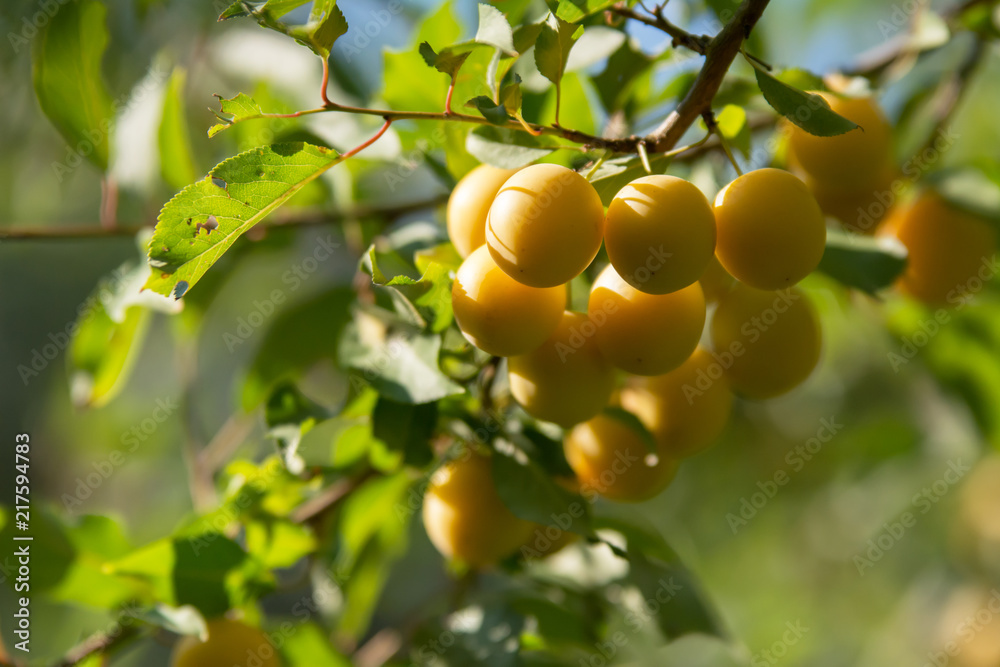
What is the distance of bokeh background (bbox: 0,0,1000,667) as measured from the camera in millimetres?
Answer: 1101

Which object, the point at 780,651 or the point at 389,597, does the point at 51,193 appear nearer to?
the point at 389,597

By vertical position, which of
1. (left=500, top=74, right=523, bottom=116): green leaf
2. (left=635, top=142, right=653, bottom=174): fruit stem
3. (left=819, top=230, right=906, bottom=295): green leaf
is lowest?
(left=819, top=230, right=906, bottom=295): green leaf

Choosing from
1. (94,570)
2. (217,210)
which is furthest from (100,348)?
(217,210)

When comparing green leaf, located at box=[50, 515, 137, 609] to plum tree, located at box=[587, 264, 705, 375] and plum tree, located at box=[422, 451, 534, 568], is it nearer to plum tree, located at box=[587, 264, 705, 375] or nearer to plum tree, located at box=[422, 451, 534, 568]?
plum tree, located at box=[422, 451, 534, 568]

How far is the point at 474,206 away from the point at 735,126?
0.23 m

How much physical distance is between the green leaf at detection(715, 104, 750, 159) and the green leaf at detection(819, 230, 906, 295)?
18 centimetres

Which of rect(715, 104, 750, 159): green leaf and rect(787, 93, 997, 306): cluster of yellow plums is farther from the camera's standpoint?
rect(787, 93, 997, 306): cluster of yellow plums

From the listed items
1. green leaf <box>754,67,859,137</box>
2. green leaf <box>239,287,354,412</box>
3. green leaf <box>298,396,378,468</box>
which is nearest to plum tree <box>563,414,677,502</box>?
green leaf <box>298,396,378,468</box>

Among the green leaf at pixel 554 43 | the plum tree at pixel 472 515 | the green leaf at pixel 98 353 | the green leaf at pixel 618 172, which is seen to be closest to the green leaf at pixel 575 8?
the green leaf at pixel 554 43

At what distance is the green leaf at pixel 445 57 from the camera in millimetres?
560

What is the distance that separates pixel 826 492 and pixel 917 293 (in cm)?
119

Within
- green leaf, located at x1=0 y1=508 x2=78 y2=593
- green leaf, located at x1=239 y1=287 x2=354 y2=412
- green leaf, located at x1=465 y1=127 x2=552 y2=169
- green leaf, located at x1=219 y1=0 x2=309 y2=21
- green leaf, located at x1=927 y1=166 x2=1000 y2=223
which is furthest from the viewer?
green leaf, located at x1=239 y1=287 x2=354 y2=412

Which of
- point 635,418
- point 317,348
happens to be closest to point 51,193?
point 317,348

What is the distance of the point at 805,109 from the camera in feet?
1.75
